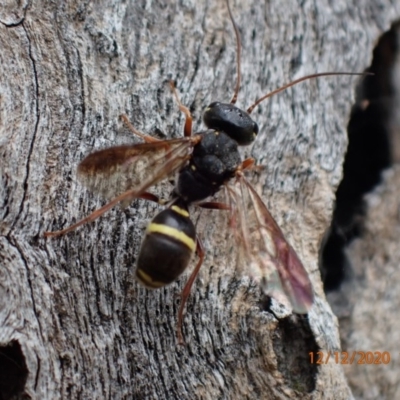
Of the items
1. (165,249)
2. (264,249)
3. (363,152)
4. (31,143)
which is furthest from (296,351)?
(363,152)

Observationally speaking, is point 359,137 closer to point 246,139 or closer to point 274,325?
point 246,139

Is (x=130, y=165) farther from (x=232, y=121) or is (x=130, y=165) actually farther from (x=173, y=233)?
(x=232, y=121)

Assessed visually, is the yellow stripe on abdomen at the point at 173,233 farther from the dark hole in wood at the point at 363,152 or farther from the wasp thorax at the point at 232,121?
the dark hole in wood at the point at 363,152

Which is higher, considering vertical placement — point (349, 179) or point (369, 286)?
point (349, 179)

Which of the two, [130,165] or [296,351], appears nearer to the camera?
[296,351]

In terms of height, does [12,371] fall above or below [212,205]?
below

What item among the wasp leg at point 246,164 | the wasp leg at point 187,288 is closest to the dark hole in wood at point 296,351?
the wasp leg at point 187,288

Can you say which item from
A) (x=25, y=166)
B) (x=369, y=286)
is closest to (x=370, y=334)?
(x=369, y=286)
